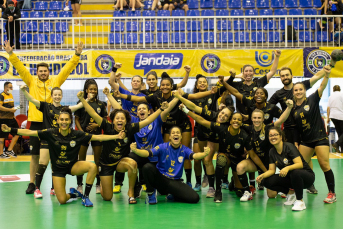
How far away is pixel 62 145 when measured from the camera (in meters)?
5.77

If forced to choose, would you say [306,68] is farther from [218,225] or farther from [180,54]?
[218,225]

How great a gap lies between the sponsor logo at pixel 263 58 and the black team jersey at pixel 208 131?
17.8 feet

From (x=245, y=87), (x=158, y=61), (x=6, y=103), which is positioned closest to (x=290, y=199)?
(x=245, y=87)

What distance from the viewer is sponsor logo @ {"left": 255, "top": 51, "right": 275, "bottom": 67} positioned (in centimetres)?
1141

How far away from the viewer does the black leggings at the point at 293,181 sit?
5.36 m

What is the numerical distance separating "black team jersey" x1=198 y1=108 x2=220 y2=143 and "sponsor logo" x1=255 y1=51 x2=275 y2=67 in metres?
5.43

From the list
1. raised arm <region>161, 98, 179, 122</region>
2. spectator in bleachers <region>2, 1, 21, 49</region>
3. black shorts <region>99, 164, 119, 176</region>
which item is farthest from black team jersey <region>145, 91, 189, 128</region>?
spectator in bleachers <region>2, 1, 21, 49</region>

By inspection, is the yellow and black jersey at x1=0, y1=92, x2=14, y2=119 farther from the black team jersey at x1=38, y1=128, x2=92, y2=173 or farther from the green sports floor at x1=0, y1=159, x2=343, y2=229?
the black team jersey at x1=38, y1=128, x2=92, y2=173

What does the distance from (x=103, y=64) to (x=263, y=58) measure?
4.36 m

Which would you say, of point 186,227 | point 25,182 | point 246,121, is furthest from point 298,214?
point 25,182

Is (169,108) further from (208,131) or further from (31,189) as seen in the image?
(31,189)

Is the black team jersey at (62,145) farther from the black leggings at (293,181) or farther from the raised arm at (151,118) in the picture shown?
the black leggings at (293,181)

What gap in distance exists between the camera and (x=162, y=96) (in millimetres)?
6609

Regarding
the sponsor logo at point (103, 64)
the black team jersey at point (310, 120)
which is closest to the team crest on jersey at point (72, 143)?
the black team jersey at point (310, 120)
